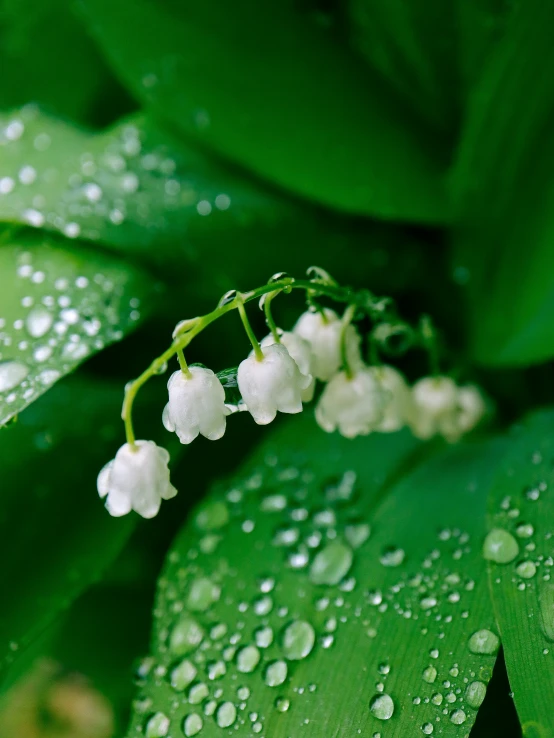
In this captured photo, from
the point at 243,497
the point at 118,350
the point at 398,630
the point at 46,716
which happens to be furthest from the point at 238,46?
the point at 46,716

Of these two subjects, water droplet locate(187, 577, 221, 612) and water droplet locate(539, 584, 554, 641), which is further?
water droplet locate(187, 577, 221, 612)

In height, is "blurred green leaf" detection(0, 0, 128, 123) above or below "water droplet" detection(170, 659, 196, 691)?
above

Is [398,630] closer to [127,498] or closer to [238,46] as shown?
[127,498]

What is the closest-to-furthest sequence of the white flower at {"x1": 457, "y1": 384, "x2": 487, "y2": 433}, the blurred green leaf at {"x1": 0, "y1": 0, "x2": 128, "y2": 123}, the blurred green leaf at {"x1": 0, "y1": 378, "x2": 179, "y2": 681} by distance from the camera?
1. the blurred green leaf at {"x1": 0, "y1": 378, "x2": 179, "y2": 681}
2. the white flower at {"x1": 457, "y1": 384, "x2": 487, "y2": 433}
3. the blurred green leaf at {"x1": 0, "y1": 0, "x2": 128, "y2": 123}

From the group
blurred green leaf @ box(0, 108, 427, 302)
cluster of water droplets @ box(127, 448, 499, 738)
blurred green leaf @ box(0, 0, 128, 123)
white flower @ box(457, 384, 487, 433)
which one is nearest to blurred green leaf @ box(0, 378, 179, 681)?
cluster of water droplets @ box(127, 448, 499, 738)

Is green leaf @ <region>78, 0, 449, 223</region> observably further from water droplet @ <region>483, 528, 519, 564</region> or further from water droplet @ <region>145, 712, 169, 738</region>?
water droplet @ <region>145, 712, 169, 738</region>

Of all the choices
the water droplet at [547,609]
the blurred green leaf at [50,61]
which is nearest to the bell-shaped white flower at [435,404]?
the water droplet at [547,609]

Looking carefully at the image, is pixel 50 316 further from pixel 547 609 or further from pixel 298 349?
pixel 547 609
